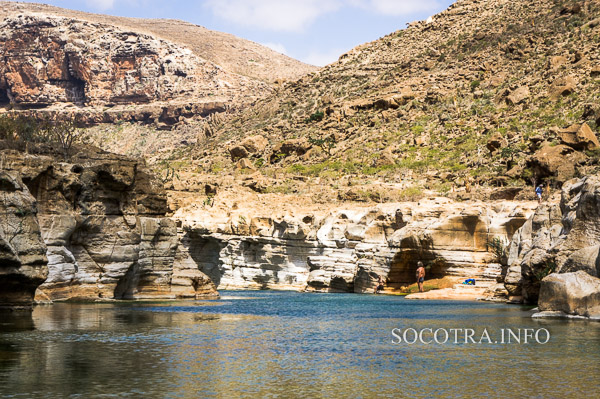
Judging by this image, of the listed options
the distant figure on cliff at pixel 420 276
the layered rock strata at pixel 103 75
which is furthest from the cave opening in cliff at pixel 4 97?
the distant figure on cliff at pixel 420 276

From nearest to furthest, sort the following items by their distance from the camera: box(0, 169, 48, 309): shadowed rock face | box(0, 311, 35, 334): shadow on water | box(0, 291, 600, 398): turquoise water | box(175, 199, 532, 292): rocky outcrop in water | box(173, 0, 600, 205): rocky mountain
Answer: box(0, 291, 600, 398): turquoise water → box(0, 311, 35, 334): shadow on water → box(0, 169, 48, 309): shadowed rock face → box(175, 199, 532, 292): rocky outcrop in water → box(173, 0, 600, 205): rocky mountain

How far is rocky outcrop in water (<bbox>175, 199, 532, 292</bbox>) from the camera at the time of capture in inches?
1727

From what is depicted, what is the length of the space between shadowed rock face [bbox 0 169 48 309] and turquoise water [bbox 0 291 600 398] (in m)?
1.17

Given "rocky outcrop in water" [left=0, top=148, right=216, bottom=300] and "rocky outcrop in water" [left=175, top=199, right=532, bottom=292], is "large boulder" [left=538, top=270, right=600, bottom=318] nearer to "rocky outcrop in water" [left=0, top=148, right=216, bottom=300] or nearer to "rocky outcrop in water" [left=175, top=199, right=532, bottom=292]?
"rocky outcrop in water" [left=175, top=199, right=532, bottom=292]

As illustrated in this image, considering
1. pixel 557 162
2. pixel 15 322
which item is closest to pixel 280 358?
pixel 15 322

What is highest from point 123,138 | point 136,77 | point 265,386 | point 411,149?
point 136,77

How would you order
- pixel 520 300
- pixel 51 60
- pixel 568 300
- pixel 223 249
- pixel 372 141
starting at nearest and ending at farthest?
pixel 568 300 → pixel 520 300 → pixel 223 249 → pixel 372 141 → pixel 51 60

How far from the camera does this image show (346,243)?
170 feet

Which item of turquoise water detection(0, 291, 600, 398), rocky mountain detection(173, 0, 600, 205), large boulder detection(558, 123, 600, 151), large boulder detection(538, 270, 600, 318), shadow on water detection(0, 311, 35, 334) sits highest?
rocky mountain detection(173, 0, 600, 205)

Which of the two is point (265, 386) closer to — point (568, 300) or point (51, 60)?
point (568, 300)

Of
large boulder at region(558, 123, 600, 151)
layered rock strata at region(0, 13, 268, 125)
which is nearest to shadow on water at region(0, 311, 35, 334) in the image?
large boulder at region(558, 123, 600, 151)

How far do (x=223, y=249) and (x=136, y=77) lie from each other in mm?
133203

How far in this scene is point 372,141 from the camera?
87.3 m

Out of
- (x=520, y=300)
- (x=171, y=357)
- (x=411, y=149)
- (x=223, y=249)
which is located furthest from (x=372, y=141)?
(x=171, y=357)
